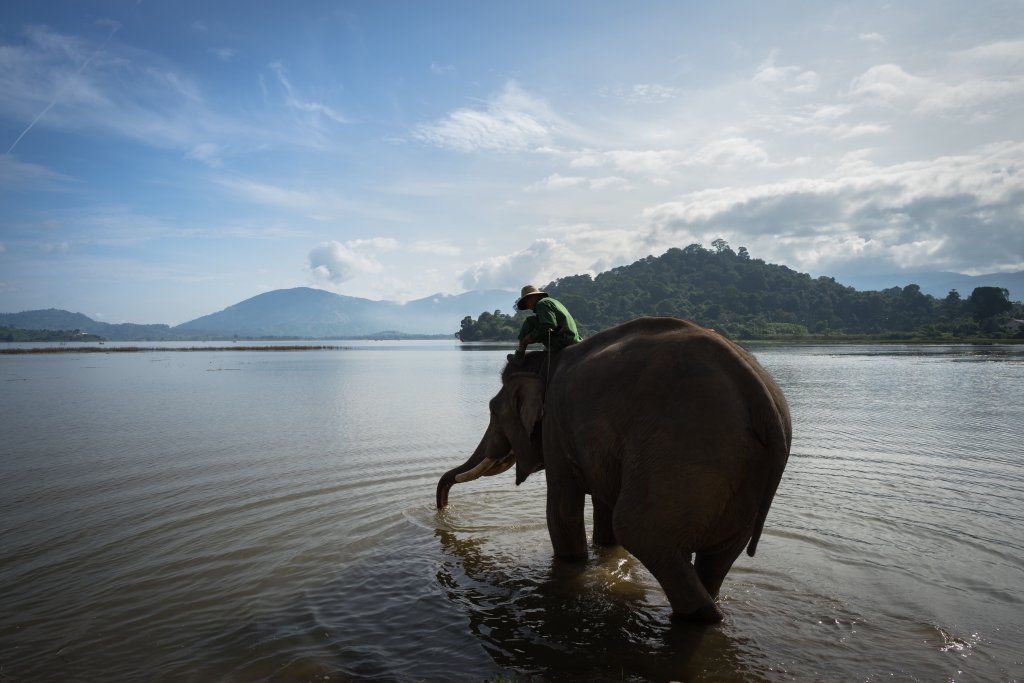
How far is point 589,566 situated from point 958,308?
141 metres

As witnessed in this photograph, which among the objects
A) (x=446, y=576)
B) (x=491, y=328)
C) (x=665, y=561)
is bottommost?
(x=446, y=576)

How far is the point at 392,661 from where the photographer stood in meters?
5.06

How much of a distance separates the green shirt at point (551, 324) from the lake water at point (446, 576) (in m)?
2.73

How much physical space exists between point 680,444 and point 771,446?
26.1 inches

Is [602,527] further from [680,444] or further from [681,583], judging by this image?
[680,444]

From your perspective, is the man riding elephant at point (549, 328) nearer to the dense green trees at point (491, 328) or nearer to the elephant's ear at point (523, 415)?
the elephant's ear at point (523, 415)

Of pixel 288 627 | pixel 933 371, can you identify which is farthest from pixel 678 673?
pixel 933 371

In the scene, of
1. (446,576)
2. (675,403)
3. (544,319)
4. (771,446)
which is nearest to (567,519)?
(446,576)

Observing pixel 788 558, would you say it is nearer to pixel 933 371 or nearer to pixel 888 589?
pixel 888 589

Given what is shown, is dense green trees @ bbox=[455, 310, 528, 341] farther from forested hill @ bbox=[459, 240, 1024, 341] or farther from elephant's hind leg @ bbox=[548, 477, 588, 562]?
elephant's hind leg @ bbox=[548, 477, 588, 562]

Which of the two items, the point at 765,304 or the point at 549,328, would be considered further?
the point at 765,304

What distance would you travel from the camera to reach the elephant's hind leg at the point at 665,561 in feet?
15.4

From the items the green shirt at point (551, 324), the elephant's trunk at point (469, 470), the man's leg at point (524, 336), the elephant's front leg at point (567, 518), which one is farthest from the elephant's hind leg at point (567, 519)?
the green shirt at point (551, 324)

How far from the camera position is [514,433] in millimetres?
7242
